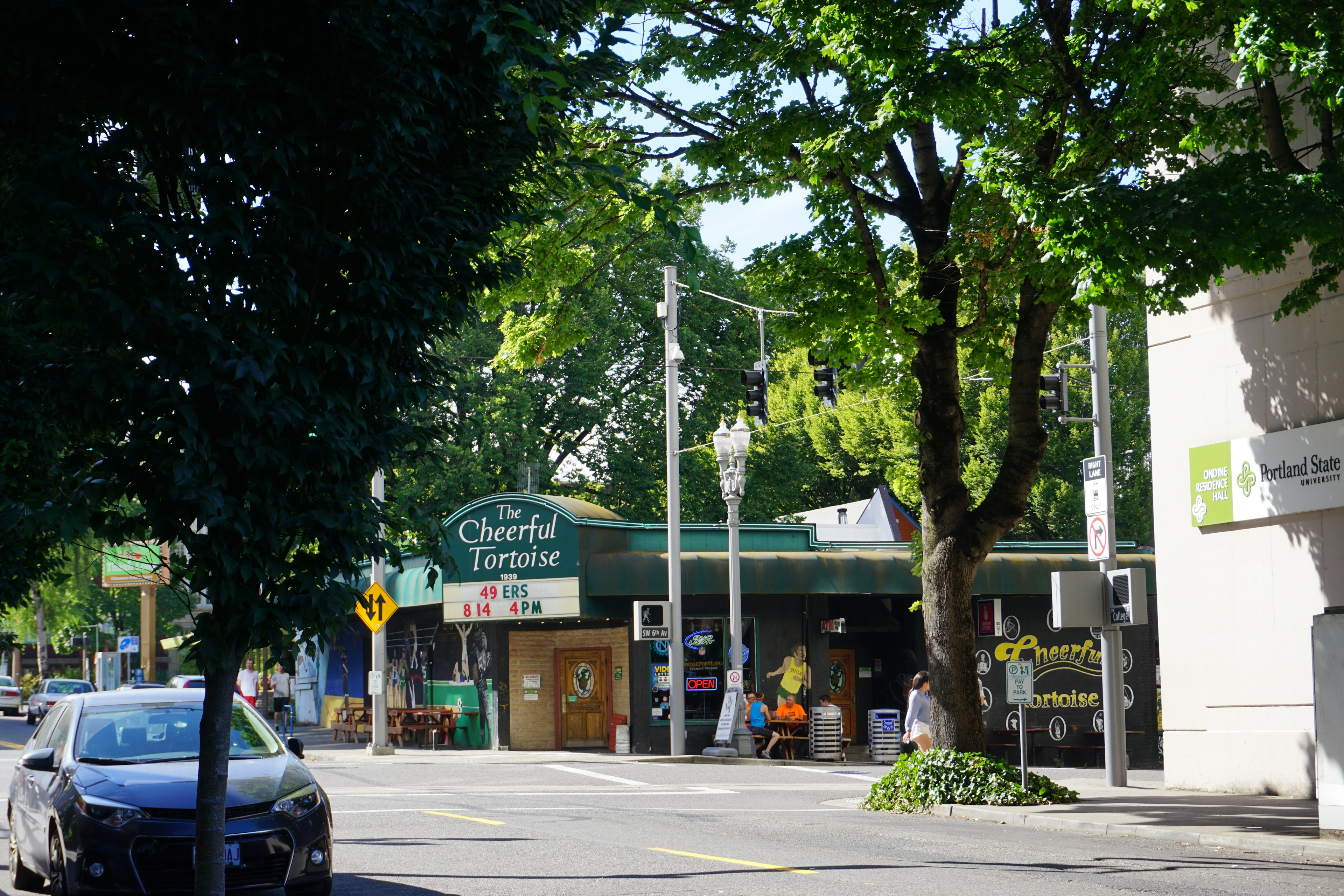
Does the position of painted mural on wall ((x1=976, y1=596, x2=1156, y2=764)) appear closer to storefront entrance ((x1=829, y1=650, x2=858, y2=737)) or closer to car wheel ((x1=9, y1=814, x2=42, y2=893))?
storefront entrance ((x1=829, y1=650, x2=858, y2=737))

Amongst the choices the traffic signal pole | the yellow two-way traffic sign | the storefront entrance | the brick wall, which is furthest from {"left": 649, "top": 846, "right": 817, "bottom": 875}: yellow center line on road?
the storefront entrance

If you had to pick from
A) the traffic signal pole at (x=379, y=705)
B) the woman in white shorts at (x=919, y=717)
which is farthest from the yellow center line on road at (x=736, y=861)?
the traffic signal pole at (x=379, y=705)

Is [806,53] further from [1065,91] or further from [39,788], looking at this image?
[39,788]

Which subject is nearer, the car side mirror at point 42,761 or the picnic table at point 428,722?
the car side mirror at point 42,761

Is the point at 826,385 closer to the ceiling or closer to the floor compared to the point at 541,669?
closer to the ceiling

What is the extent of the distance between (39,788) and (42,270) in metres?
5.90

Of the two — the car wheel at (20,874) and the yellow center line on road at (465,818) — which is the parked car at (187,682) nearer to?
the yellow center line on road at (465,818)

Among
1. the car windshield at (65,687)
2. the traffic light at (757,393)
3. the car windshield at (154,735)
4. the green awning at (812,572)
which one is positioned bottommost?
the car windshield at (65,687)

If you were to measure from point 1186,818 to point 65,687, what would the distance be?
41.7m

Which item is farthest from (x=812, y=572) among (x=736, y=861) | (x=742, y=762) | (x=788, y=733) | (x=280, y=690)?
(x=736, y=861)

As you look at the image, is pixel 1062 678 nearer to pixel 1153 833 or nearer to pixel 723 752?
pixel 723 752

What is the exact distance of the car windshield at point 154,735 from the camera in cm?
1002

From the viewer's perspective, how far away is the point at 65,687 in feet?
152

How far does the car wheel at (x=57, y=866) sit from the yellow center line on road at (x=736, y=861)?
5.06 metres
